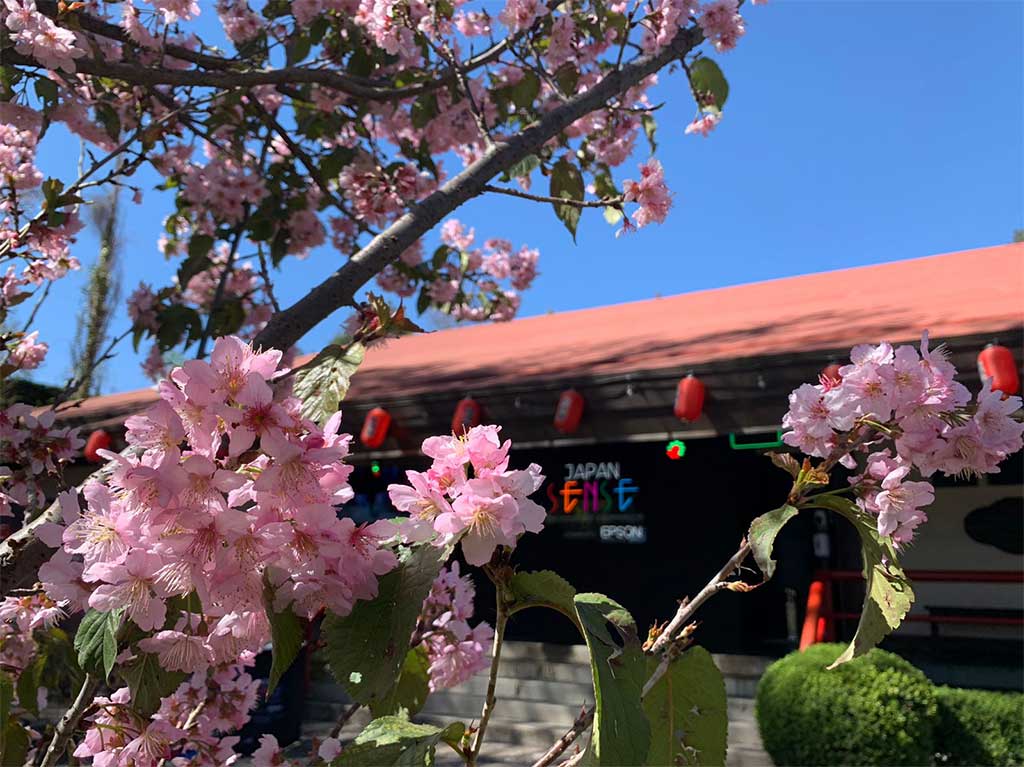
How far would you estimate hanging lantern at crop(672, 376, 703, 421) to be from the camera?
18.0ft

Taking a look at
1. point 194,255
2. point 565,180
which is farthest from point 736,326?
point 194,255

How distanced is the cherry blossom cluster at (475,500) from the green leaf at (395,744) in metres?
0.21

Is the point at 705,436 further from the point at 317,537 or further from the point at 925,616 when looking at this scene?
the point at 317,537

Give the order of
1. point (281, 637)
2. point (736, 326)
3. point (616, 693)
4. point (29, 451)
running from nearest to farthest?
point (616, 693), point (281, 637), point (29, 451), point (736, 326)

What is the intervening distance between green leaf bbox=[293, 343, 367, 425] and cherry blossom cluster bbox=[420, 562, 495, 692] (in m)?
0.70

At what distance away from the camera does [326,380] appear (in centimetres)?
122

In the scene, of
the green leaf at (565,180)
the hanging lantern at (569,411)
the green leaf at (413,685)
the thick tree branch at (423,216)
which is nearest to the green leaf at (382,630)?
the green leaf at (413,685)

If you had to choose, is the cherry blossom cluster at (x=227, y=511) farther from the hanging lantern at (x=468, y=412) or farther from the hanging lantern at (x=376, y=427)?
the hanging lantern at (x=376, y=427)

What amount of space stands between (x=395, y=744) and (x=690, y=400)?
15.7ft

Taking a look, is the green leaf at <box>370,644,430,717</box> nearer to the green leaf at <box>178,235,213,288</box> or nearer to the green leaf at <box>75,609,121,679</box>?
the green leaf at <box>75,609,121,679</box>

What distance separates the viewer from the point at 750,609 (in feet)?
27.4

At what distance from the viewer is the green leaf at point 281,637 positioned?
851 mm

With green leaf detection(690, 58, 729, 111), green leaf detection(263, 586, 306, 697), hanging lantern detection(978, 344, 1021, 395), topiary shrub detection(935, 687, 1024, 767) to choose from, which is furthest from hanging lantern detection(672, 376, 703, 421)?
green leaf detection(263, 586, 306, 697)

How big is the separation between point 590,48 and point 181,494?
391cm
